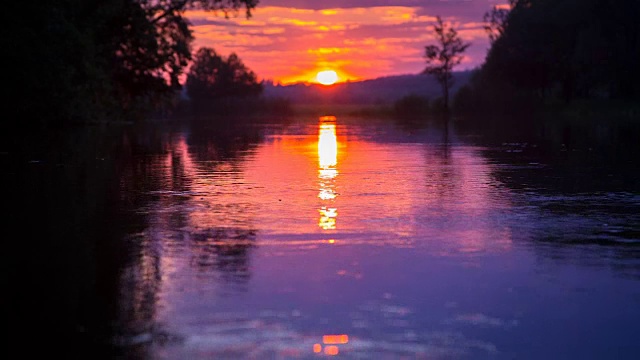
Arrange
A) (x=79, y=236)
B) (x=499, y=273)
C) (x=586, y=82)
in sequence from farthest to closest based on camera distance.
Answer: (x=586, y=82), (x=79, y=236), (x=499, y=273)

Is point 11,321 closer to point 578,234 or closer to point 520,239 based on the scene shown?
point 520,239

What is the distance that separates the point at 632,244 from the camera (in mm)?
10000

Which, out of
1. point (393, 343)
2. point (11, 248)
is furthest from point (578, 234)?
point (11, 248)

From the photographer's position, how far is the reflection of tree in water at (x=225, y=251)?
842 cm

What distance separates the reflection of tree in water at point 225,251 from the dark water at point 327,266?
0.11 feet

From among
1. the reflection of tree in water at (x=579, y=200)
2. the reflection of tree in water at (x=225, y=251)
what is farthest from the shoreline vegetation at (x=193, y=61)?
the reflection of tree in water at (x=225, y=251)

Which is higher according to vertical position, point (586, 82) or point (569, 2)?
point (569, 2)

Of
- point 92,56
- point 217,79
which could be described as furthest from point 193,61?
point 217,79

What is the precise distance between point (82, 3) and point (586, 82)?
153 feet

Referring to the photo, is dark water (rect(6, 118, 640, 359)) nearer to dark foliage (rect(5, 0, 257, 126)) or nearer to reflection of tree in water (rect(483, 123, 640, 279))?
reflection of tree in water (rect(483, 123, 640, 279))

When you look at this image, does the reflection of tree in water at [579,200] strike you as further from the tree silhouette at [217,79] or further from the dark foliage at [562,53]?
the tree silhouette at [217,79]

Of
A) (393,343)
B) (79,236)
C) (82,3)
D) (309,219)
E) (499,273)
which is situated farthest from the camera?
(82,3)

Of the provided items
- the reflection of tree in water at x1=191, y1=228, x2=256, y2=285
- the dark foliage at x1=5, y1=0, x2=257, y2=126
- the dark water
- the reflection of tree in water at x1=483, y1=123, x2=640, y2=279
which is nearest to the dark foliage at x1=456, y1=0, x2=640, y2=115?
the dark foliage at x1=5, y1=0, x2=257, y2=126

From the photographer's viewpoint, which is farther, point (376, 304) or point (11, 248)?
point (11, 248)
